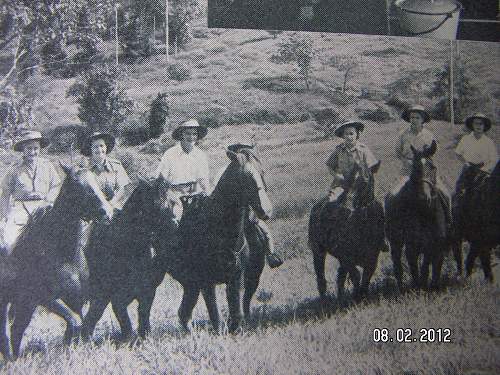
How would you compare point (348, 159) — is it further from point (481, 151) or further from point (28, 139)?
point (28, 139)

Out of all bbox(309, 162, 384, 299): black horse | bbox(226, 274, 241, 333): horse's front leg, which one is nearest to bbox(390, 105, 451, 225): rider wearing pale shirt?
bbox(309, 162, 384, 299): black horse

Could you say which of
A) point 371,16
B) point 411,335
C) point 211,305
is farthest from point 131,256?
point 371,16

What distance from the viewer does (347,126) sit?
3621 millimetres

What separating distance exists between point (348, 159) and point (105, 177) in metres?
1.42

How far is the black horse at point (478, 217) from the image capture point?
371 centimetres

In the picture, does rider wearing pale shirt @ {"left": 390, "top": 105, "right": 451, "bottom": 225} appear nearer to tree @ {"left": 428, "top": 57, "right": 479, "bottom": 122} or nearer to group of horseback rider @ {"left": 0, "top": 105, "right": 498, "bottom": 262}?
group of horseback rider @ {"left": 0, "top": 105, "right": 498, "bottom": 262}

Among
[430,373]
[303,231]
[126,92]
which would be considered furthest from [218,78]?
[430,373]

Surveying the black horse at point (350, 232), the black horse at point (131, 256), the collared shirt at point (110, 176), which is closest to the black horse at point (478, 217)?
the black horse at point (350, 232)

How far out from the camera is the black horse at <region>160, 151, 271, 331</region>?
319 cm

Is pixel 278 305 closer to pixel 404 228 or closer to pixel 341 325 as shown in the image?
pixel 341 325

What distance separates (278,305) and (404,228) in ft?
3.04

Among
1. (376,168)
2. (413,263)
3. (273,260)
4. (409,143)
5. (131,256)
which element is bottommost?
(413,263)

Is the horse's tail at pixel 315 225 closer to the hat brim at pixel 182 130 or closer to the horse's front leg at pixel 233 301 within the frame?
the horse's front leg at pixel 233 301

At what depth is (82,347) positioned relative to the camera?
9.91 feet
